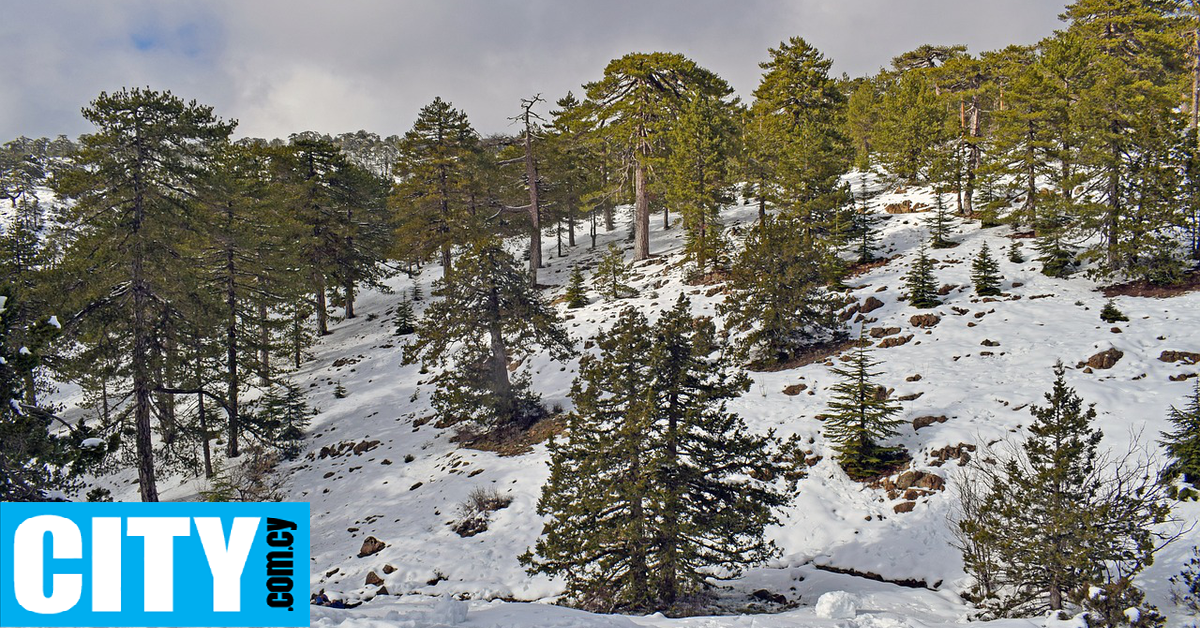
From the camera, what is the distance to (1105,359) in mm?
14352

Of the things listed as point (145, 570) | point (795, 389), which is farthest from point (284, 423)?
point (795, 389)

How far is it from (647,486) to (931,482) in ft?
23.2

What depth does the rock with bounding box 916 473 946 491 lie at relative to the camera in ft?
39.6

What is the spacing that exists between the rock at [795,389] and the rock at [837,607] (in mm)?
8412

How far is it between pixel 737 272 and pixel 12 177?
126 meters

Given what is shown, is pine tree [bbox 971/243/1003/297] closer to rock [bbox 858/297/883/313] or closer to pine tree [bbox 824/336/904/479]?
rock [bbox 858/297/883/313]

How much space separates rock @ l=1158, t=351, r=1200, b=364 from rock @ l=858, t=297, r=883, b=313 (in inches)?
297

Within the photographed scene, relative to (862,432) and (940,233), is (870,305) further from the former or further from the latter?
(862,432)

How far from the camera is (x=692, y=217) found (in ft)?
91.0

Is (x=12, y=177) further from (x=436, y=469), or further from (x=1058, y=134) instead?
(x=1058, y=134)

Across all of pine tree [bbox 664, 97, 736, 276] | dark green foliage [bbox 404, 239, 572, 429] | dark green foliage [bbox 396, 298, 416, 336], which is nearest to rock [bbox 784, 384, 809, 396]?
dark green foliage [bbox 404, 239, 572, 429]

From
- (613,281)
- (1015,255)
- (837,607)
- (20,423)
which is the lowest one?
(837,607)

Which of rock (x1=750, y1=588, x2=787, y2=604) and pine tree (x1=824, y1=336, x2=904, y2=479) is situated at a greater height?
pine tree (x1=824, y1=336, x2=904, y2=479)

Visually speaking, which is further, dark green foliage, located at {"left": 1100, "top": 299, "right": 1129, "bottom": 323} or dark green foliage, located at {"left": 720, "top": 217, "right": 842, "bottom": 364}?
dark green foliage, located at {"left": 720, "top": 217, "right": 842, "bottom": 364}
